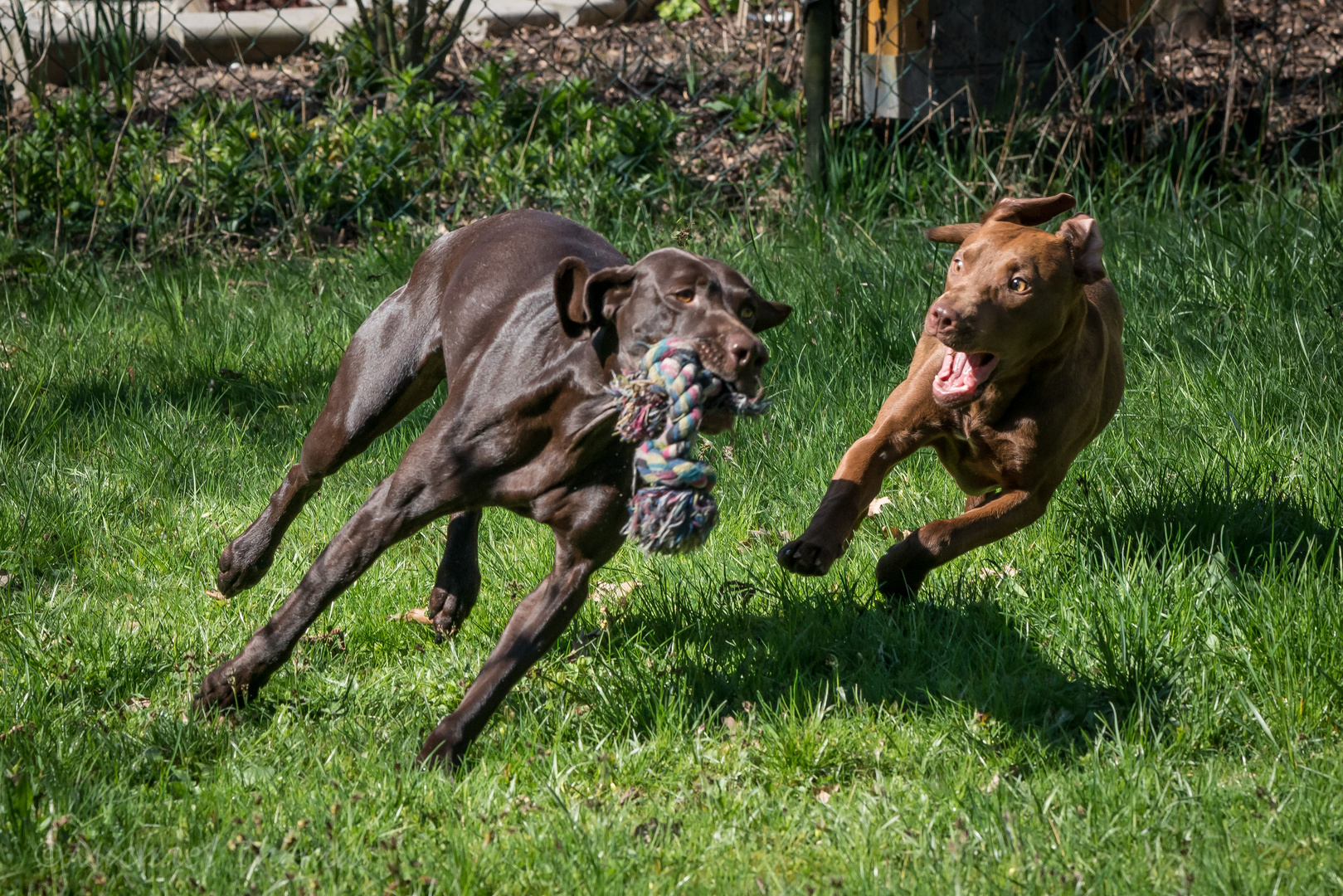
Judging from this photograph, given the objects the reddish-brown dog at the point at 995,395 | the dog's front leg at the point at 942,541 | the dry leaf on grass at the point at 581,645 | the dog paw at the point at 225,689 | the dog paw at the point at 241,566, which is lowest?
the dry leaf on grass at the point at 581,645

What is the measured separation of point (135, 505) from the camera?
14.7 feet

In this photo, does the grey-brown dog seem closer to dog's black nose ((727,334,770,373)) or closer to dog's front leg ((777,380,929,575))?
dog's black nose ((727,334,770,373))

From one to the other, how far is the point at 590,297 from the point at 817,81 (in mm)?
4342

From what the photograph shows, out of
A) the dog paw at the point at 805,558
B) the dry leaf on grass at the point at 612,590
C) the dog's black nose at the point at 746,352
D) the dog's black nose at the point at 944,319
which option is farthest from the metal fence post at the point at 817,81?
the dog's black nose at the point at 746,352

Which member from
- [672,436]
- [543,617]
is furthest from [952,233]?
[543,617]

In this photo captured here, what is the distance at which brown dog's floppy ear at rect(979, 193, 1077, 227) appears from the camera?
3.69 m

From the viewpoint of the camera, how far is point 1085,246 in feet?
11.4

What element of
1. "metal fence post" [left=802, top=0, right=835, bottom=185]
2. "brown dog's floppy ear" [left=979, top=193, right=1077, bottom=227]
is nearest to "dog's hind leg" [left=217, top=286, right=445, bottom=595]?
"brown dog's floppy ear" [left=979, top=193, right=1077, bottom=227]

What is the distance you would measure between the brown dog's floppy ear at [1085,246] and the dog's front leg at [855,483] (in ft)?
1.86

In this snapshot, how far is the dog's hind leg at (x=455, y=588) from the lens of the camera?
3648 mm

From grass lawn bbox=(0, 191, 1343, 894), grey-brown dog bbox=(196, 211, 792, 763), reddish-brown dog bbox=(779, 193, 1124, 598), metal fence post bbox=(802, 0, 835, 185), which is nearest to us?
grass lawn bbox=(0, 191, 1343, 894)

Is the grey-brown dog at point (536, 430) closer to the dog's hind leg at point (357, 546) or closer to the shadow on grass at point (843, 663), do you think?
the dog's hind leg at point (357, 546)

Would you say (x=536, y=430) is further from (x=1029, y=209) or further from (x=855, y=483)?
(x=1029, y=209)

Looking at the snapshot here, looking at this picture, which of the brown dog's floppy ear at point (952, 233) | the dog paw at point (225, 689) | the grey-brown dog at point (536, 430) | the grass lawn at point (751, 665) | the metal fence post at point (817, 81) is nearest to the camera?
the grass lawn at point (751, 665)
